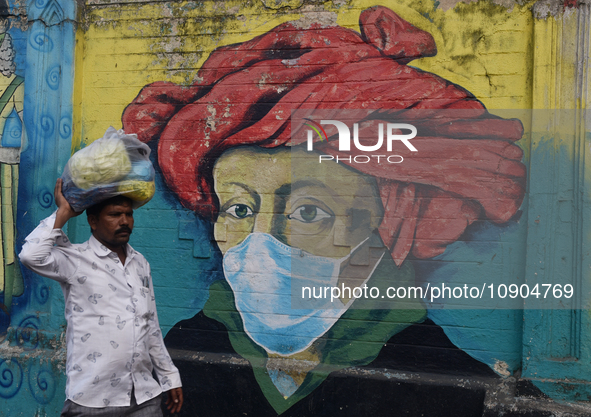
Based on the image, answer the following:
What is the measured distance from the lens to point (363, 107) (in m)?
3.76

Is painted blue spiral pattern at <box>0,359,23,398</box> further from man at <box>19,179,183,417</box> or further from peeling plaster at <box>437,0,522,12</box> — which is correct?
peeling plaster at <box>437,0,522,12</box>

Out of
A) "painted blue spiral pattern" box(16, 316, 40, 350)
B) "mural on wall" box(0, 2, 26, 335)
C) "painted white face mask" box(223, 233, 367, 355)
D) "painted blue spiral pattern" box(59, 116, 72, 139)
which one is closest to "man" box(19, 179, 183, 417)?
"painted white face mask" box(223, 233, 367, 355)

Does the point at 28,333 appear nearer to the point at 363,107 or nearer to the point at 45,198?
the point at 45,198

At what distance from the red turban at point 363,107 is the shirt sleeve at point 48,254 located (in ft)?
5.88

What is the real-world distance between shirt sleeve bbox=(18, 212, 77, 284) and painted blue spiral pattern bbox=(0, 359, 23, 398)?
2430 mm

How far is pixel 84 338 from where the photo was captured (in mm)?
2207

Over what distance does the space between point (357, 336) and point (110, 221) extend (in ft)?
7.02

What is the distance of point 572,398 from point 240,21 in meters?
3.68

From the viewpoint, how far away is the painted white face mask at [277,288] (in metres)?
3.79

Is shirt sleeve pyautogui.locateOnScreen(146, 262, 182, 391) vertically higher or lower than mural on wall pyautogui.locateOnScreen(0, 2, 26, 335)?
lower

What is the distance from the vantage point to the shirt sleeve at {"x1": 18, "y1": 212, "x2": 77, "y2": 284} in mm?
2111

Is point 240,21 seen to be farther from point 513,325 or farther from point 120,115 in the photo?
point 513,325

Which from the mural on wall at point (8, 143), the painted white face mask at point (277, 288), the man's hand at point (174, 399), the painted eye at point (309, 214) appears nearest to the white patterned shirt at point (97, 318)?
the man's hand at point (174, 399)

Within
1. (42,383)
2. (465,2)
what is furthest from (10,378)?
(465,2)
